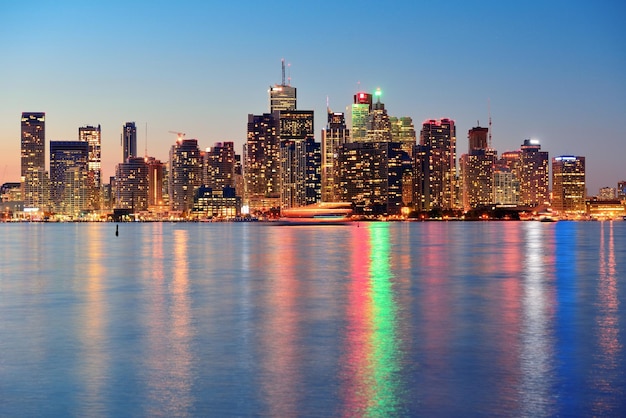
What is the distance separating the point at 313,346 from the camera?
79.3 ft

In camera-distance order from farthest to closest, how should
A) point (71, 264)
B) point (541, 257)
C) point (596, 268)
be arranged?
1. point (541, 257)
2. point (71, 264)
3. point (596, 268)

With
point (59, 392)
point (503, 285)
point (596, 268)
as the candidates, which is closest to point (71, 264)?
point (503, 285)

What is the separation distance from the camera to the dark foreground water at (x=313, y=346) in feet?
56.4

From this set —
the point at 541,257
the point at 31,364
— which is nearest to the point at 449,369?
the point at 31,364

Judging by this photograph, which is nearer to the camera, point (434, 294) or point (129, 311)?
point (129, 311)

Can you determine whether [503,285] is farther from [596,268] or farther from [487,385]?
[487,385]

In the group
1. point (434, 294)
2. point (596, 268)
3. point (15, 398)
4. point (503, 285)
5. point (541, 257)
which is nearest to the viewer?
point (15, 398)

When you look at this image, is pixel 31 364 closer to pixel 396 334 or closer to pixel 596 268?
pixel 396 334

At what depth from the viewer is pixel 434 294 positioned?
1560 inches

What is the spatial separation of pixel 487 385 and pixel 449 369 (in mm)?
1998

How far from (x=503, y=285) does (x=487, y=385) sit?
26758 millimetres

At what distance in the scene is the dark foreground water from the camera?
17.2 meters

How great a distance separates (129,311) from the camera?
108 feet

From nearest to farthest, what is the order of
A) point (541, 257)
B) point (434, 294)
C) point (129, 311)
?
point (129, 311) → point (434, 294) → point (541, 257)
